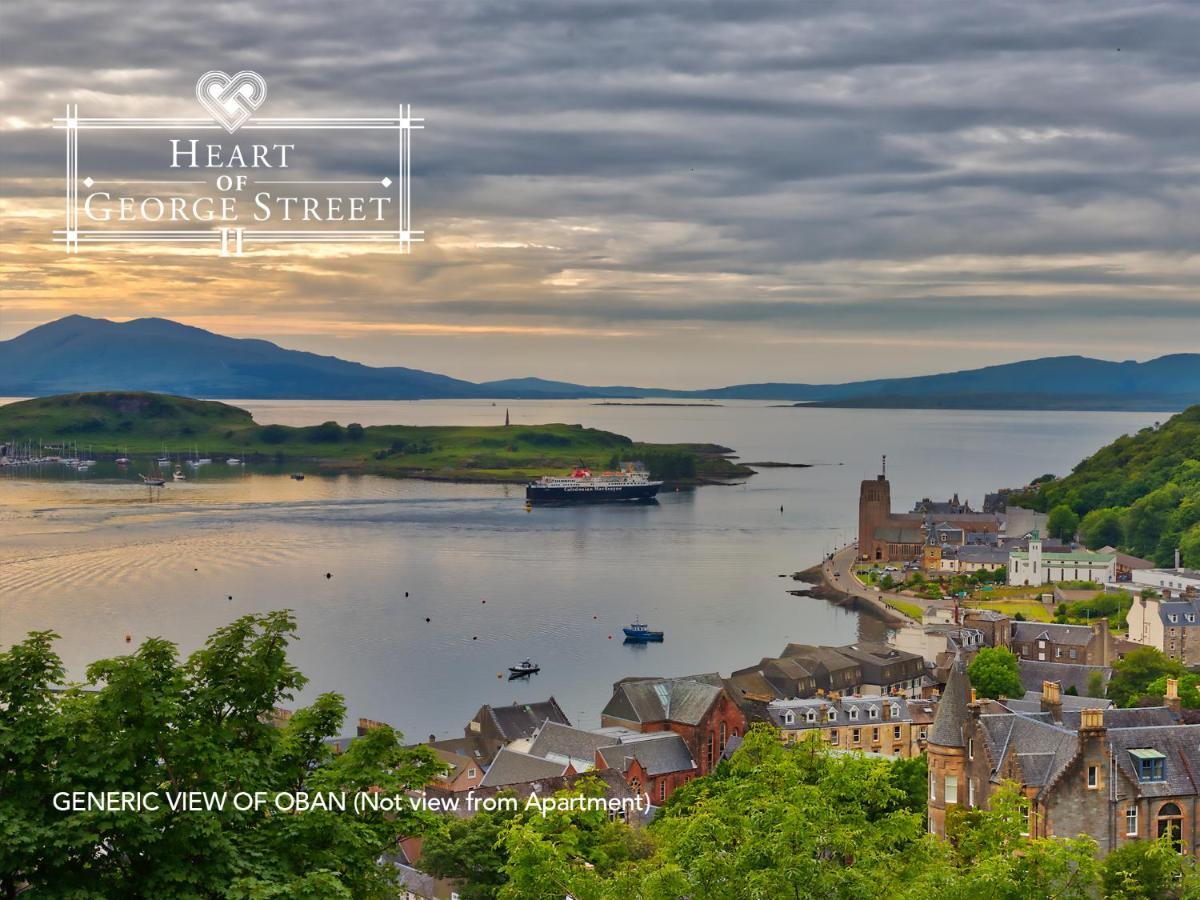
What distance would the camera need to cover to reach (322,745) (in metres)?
14.3

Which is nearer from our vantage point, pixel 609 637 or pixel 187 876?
pixel 187 876

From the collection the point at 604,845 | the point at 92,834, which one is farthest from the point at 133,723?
the point at 604,845

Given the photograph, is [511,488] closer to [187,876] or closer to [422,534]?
[422,534]

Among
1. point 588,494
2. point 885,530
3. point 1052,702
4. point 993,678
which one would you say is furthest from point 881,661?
point 588,494

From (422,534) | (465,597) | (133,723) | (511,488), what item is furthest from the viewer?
(511,488)

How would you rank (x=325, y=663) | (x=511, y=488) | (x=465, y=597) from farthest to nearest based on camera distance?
1. (x=511, y=488)
2. (x=465, y=597)
3. (x=325, y=663)

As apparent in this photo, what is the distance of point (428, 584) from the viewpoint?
271ft

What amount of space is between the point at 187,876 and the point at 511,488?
15952cm

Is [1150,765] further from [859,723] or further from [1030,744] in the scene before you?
[859,723]

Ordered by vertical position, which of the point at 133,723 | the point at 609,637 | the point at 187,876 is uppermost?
the point at 133,723

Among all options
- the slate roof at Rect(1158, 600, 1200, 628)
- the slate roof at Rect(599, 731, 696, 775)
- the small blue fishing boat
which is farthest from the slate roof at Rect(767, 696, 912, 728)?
the small blue fishing boat

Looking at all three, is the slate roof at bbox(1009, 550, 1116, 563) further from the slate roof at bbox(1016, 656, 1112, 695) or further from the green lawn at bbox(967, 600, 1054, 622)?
the slate roof at bbox(1016, 656, 1112, 695)

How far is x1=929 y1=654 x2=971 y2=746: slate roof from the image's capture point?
2638cm

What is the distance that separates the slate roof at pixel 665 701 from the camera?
3966cm
